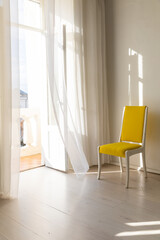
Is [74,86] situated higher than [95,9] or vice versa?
[95,9]

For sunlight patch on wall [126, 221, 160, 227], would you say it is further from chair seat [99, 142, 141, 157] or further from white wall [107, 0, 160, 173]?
white wall [107, 0, 160, 173]

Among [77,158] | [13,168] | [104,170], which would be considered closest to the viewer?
[13,168]

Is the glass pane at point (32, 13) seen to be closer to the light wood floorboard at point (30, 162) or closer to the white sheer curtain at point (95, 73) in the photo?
the white sheer curtain at point (95, 73)

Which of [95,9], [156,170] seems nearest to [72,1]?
[95,9]

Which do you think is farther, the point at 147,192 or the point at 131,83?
the point at 131,83

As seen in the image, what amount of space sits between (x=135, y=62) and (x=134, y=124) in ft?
3.10

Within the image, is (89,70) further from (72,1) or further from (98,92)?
(72,1)

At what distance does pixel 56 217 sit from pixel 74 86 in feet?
6.31

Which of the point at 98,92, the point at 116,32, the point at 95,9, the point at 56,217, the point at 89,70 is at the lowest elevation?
the point at 56,217

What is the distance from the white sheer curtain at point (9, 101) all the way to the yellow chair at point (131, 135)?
1122mm

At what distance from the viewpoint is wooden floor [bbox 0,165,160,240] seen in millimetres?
1883

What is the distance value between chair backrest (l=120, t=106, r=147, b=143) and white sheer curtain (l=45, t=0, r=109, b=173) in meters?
0.54

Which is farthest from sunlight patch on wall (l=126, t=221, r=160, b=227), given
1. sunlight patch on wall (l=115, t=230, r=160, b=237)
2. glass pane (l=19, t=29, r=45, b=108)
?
glass pane (l=19, t=29, r=45, b=108)

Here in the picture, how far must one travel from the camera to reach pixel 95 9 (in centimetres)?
364
